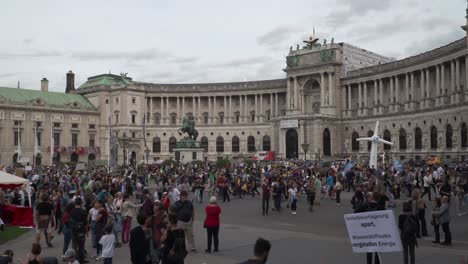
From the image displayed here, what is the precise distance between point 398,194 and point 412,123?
139 ft

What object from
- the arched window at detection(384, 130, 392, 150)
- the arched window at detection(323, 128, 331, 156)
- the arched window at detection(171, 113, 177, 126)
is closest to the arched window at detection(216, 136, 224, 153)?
the arched window at detection(171, 113, 177, 126)

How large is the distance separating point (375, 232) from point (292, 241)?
865 cm

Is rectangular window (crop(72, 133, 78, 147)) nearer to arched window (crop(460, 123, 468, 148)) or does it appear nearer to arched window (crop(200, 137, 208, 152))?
arched window (crop(200, 137, 208, 152))

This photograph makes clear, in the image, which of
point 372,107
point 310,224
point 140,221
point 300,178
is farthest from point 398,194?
point 372,107

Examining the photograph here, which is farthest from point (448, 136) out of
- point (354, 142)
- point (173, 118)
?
point (173, 118)

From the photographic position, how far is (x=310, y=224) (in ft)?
76.0

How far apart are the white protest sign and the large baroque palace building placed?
167ft

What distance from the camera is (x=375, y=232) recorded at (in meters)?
10.0

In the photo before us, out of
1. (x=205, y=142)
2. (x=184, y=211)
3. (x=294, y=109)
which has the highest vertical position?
(x=294, y=109)

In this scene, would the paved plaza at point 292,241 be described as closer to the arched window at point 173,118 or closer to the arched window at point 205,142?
the arched window at point 205,142

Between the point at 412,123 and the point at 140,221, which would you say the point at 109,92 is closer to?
the point at 412,123

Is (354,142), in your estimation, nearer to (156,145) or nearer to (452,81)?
(452,81)

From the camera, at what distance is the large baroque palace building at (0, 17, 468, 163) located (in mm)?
66062

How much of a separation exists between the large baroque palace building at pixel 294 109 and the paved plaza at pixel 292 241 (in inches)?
1457
